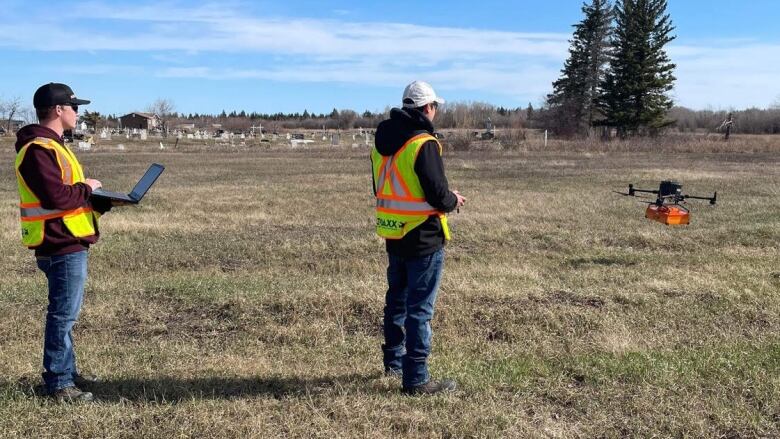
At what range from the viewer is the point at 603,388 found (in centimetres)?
444

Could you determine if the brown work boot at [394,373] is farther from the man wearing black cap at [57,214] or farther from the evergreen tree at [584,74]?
the evergreen tree at [584,74]

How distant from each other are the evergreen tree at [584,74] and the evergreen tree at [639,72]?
8.93ft

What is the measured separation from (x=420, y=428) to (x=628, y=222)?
11.0m

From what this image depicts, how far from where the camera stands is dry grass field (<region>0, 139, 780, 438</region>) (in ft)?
13.0

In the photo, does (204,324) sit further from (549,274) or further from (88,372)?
(549,274)

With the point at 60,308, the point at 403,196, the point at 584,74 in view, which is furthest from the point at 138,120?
the point at 403,196

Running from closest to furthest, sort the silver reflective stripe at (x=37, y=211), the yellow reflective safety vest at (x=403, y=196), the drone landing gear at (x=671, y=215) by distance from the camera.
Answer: the silver reflective stripe at (x=37, y=211) → the yellow reflective safety vest at (x=403, y=196) → the drone landing gear at (x=671, y=215)

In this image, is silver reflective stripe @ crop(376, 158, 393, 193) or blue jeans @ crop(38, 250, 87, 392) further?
silver reflective stripe @ crop(376, 158, 393, 193)

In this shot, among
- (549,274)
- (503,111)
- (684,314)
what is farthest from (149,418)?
(503,111)

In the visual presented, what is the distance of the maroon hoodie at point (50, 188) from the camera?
3.86 meters

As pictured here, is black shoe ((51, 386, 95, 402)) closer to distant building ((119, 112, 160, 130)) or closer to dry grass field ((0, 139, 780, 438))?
dry grass field ((0, 139, 780, 438))

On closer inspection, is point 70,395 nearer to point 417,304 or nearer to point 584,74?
point 417,304

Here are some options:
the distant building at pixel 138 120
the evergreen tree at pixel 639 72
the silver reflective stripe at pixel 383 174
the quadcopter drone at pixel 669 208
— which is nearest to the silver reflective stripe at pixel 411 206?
the silver reflective stripe at pixel 383 174

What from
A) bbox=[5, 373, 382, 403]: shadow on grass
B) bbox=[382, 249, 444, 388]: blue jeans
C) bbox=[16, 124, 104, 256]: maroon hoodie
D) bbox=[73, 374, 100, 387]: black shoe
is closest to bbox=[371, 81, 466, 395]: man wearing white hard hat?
bbox=[382, 249, 444, 388]: blue jeans
